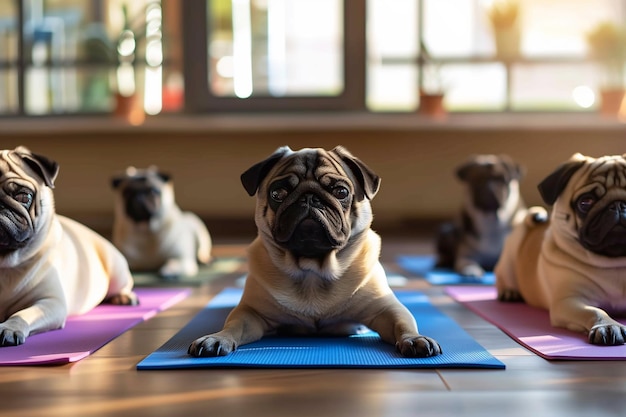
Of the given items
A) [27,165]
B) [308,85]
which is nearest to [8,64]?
[308,85]

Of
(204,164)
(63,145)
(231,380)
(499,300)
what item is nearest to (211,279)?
(499,300)

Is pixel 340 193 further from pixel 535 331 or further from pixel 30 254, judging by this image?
pixel 30 254

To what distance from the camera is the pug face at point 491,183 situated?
5234 mm

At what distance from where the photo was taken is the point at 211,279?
492 cm

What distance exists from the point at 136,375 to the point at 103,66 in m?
6.49

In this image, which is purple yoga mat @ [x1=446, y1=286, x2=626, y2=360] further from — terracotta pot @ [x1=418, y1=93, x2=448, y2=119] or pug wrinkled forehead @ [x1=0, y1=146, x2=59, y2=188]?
terracotta pot @ [x1=418, y1=93, x2=448, y2=119]

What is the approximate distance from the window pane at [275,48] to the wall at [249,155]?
1.63 feet

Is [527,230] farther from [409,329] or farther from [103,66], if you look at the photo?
[103,66]

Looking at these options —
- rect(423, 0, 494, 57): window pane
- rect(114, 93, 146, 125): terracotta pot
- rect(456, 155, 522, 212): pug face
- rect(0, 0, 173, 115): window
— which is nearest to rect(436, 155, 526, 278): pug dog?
rect(456, 155, 522, 212): pug face

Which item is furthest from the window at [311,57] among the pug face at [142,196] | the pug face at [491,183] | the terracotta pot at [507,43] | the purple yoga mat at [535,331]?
the purple yoga mat at [535,331]

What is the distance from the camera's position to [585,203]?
9.96ft

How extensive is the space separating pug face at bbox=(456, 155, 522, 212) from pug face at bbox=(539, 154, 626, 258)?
203 centimetres

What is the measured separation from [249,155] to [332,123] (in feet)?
3.28

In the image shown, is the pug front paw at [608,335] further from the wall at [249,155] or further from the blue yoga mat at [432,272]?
the wall at [249,155]
